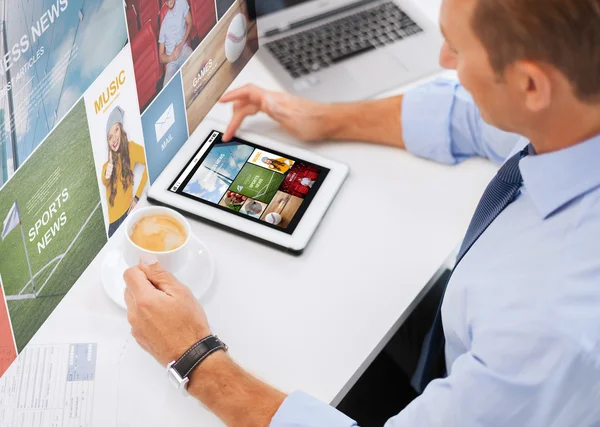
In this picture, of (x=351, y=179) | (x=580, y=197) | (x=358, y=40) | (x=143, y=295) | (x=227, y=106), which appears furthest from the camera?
(x=358, y=40)

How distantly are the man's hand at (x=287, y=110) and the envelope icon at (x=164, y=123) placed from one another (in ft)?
0.43

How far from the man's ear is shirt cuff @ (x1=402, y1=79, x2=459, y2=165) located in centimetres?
45

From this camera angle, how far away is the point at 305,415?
108 cm

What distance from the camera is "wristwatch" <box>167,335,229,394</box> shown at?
113 centimetres

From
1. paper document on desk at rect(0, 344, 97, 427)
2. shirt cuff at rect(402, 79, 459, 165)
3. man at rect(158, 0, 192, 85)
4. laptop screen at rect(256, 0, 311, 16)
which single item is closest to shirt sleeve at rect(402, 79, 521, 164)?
shirt cuff at rect(402, 79, 459, 165)

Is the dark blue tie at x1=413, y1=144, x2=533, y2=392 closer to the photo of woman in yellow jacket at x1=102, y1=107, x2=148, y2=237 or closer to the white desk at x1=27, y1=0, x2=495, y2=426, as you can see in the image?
the white desk at x1=27, y1=0, x2=495, y2=426

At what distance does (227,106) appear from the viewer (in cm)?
155

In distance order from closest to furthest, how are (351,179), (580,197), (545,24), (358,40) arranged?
(545,24) < (580,197) < (351,179) < (358,40)

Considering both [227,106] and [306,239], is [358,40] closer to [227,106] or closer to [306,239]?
[227,106]

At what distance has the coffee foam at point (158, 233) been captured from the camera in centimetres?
122

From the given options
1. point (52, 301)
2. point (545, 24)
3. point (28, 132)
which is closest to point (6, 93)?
point (28, 132)

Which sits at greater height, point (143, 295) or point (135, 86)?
point (135, 86)

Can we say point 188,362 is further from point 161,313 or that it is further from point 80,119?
point 80,119

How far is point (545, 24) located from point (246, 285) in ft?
2.09
